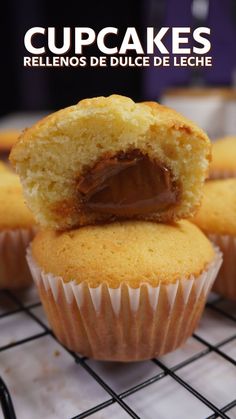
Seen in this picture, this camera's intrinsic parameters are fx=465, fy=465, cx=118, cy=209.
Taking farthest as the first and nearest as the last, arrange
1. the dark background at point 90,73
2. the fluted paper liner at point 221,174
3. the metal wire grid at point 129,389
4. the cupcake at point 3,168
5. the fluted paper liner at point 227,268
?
the dark background at point 90,73, the fluted paper liner at point 221,174, the cupcake at point 3,168, the fluted paper liner at point 227,268, the metal wire grid at point 129,389

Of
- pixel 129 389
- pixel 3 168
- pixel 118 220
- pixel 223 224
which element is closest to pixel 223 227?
pixel 223 224

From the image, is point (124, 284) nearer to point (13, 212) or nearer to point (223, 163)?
point (13, 212)

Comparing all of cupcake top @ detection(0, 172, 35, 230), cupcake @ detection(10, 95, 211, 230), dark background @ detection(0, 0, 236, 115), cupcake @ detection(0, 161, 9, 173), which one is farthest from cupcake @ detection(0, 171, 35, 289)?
dark background @ detection(0, 0, 236, 115)

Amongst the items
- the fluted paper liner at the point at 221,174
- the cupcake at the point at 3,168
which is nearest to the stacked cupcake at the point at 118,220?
the cupcake at the point at 3,168

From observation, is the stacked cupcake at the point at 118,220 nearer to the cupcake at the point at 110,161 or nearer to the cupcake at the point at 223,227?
the cupcake at the point at 110,161

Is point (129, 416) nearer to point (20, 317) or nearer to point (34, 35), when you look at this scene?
point (20, 317)

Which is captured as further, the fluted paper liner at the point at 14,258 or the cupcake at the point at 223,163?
the cupcake at the point at 223,163
